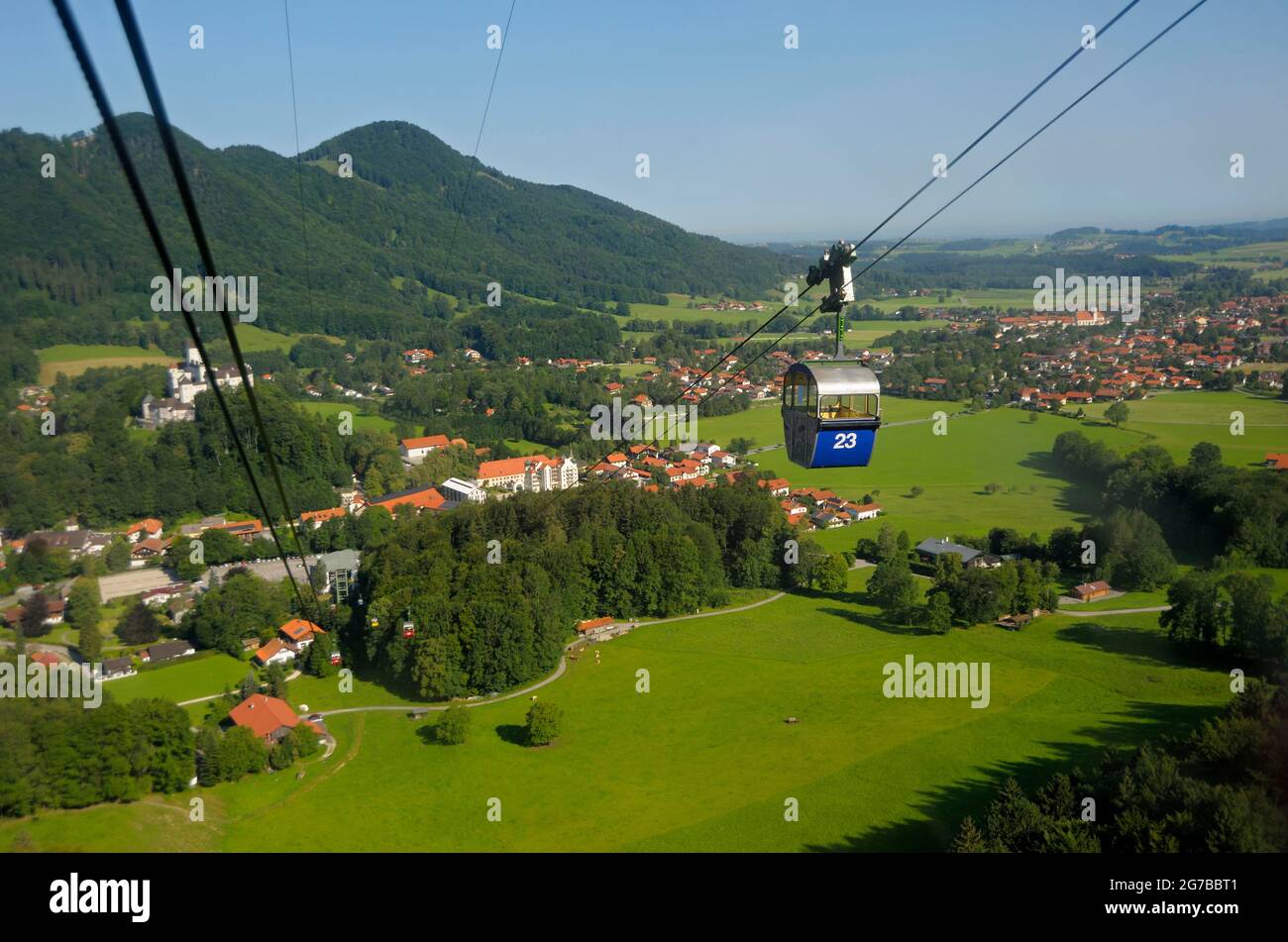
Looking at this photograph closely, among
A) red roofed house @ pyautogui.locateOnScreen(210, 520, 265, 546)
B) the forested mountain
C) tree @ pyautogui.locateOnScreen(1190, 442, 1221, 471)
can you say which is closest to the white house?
red roofed house @ pyautogui.locateOnScreen(210, 520, 265, 546)

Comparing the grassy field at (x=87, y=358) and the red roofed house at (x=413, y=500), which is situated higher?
the grassy field at (x=87, y=358)

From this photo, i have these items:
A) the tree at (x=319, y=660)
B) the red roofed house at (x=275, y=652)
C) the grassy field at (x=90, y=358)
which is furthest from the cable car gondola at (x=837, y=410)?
the grassy field at (x=90, y=358)

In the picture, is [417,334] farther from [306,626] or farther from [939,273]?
[939,273]

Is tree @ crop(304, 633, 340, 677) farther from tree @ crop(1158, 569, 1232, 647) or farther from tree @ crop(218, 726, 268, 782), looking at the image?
tree @ crop(1158, 569, 1232, 647)

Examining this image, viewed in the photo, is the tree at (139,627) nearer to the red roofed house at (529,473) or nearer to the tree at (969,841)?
the red roofed house at (529,473)
